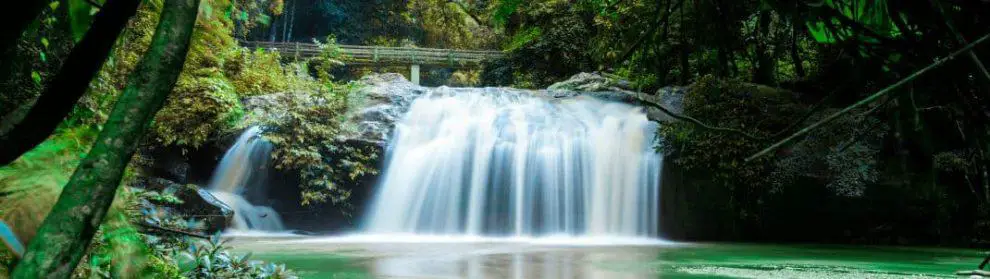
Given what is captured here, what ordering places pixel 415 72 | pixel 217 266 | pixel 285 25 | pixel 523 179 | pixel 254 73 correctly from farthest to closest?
pixel 285 25, pixel 415 72, pixel 254 73, pixel 523 179, pixel 217 266

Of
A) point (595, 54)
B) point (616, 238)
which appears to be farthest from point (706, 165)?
point (595, 54)

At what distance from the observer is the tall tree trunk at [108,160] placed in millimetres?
1028

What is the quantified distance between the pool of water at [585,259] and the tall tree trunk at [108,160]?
16.6ft

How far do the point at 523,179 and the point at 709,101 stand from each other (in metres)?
3.11

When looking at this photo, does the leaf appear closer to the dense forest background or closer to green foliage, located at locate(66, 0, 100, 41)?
the dense forest background

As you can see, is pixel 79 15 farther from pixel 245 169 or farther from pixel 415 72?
pixel 415 72

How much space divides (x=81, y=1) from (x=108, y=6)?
344 millimetres

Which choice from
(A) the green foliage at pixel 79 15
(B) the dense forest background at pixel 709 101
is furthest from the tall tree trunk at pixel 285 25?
(A) the green foliage at pixel 79 15

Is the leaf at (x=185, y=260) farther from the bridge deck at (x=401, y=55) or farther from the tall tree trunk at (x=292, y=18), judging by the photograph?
the tall tree trunk at (x=292, y=18)

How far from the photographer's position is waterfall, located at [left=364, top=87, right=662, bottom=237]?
11.8 meters

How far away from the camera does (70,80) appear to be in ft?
4.14

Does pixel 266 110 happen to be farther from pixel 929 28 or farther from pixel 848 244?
pixel 929 28

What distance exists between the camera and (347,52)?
27125 mm

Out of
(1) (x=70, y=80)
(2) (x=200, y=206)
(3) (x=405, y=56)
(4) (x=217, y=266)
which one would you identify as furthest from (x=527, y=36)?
(1) (x=70, y=80)
